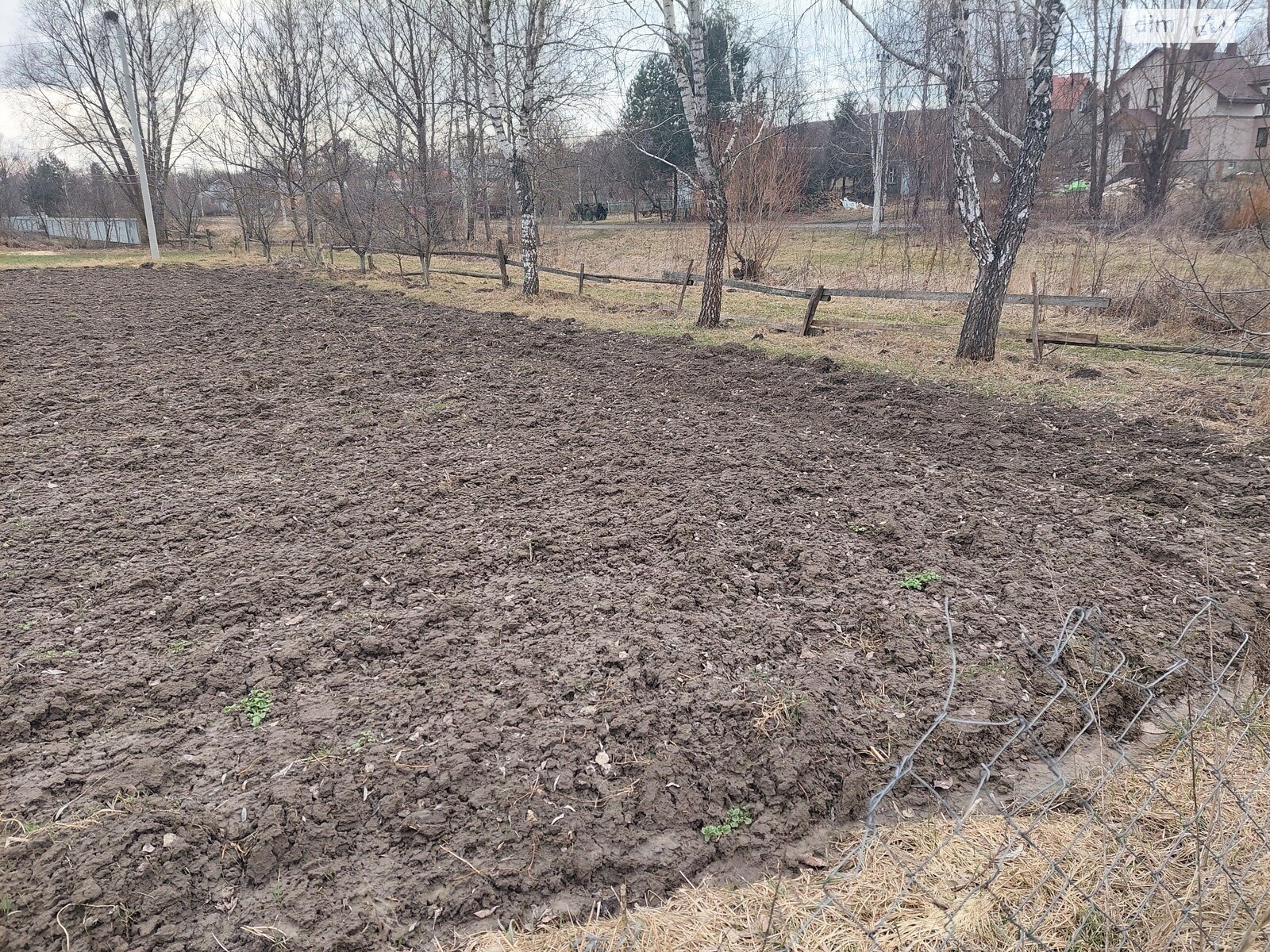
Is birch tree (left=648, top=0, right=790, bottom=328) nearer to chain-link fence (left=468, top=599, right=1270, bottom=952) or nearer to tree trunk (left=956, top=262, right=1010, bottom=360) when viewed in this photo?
tree trunk (left=956, top=262, right=1010, bottom=360)

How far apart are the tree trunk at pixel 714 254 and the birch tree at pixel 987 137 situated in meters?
2.77

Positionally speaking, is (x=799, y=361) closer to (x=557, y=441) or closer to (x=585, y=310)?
(x=557, y=441)

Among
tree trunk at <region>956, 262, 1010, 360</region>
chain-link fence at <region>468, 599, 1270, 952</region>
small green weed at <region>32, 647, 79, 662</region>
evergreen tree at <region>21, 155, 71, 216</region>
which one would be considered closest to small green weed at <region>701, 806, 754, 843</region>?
chain-link fence at <region>468, 599, 1270, 952</region>

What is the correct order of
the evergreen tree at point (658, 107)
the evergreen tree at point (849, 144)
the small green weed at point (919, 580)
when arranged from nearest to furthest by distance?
the small green weed at point (919, 580)
the evergreen tree at point (658, 107)
the evergreen tree at point (849, 144)

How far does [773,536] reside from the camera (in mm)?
4320

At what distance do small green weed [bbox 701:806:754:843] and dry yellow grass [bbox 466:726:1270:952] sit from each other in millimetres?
191

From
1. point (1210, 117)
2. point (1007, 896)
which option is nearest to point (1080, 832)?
point (1007, 896)

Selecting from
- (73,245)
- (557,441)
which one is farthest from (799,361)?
(73,245)

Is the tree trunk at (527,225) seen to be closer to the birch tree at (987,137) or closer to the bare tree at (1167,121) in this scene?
the birch tree at (987,137)

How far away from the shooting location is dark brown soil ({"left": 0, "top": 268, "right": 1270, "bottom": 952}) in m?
2.29

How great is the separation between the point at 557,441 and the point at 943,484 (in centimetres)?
279

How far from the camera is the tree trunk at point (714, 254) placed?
1066 cm

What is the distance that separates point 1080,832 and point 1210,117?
3891 cm

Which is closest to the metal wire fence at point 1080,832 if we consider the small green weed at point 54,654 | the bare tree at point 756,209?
the small green weed at point 54,654
